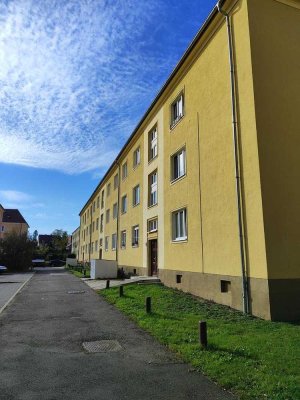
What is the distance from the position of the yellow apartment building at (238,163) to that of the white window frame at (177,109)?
56 mm

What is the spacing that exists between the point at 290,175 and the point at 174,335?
611 centimetres

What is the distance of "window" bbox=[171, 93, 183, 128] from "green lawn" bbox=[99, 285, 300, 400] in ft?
31.2

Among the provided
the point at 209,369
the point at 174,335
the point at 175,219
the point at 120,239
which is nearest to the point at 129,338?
the point at 174,335

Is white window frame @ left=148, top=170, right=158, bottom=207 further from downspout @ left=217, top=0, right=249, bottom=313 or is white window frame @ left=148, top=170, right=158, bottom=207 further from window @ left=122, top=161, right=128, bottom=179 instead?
downspout @ left=217, top=0, right=249, bottom=313

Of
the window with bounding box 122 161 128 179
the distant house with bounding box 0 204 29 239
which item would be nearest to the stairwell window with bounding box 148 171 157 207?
the window with bounding box 122 161 128 179

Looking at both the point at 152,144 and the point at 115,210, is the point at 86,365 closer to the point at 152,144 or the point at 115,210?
the point at 152,144

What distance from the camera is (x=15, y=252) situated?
48469 mm

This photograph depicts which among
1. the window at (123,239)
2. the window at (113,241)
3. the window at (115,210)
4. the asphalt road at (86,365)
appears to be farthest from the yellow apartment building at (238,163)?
the window at (115,210)

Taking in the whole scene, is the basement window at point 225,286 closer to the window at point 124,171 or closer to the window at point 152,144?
the window at point 152,144

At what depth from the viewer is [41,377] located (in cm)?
596

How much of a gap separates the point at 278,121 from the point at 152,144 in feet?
42.2

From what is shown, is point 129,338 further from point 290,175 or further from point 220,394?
point 290,175

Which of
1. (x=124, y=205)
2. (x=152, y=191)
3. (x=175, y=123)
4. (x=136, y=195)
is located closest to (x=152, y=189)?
(x=152, y=191)

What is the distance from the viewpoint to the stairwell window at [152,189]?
22864mm
